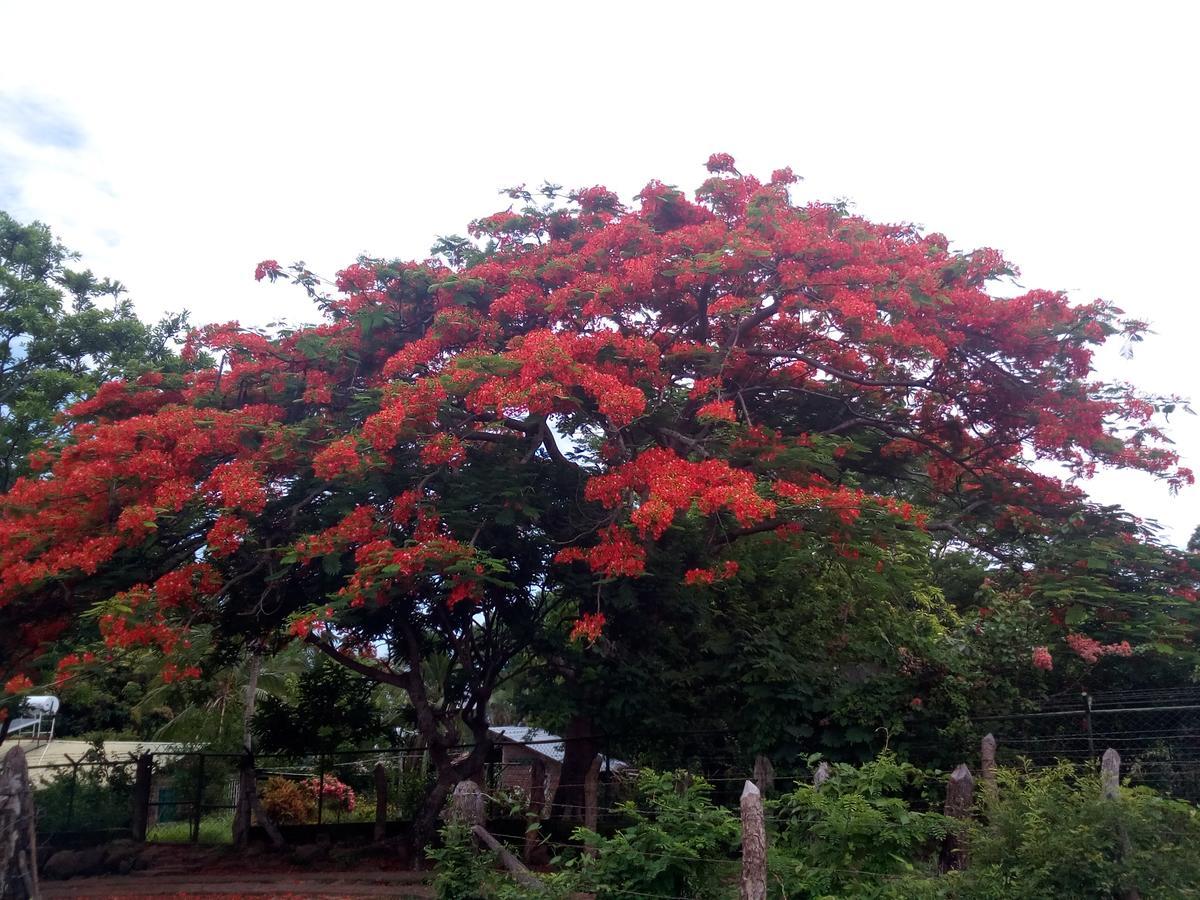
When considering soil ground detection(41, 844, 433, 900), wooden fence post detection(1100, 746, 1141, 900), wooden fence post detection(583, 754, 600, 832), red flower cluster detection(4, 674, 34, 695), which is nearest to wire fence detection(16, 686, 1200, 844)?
wooden fence post detection(583, 754, 600, 832)

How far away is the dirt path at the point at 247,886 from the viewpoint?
10.1m

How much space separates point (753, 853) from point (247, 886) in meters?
8.06

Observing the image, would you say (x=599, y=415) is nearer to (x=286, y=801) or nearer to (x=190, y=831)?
(x=190, y=831)

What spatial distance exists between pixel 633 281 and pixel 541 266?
1424 millimetres

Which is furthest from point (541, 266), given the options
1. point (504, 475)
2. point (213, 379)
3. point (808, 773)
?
point (808, 773)

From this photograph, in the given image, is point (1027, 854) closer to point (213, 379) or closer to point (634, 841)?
point (634, 841)

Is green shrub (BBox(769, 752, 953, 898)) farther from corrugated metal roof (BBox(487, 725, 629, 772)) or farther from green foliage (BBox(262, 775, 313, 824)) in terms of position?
green foliage (BBox(262, 775, 313, 824))

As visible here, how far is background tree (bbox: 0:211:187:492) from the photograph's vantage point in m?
12.9

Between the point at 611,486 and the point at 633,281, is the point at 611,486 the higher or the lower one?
the lower one

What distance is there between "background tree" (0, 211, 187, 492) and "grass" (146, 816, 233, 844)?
6007 millimetres

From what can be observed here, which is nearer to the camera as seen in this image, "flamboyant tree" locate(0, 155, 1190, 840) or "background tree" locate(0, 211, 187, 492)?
"flamboyant tree" locate(0, 155, 1190, 840)

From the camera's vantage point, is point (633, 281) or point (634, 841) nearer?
point (634, 841)

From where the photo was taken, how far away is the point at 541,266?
444 inches

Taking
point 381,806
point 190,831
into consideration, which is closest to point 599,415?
point 381,806
